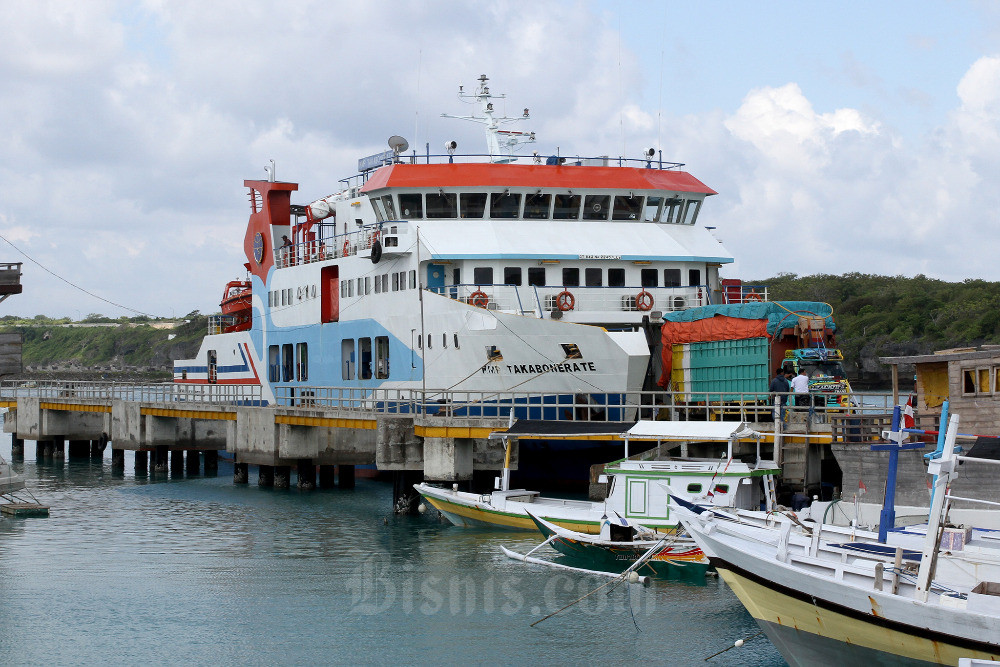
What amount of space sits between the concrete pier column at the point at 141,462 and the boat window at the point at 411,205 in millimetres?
18968

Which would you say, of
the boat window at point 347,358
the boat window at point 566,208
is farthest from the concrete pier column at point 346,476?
the boat window at point 566,208

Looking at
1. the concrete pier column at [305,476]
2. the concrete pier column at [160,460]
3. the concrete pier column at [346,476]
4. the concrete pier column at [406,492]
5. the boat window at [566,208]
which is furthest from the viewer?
the concrete pier column at [160,460]

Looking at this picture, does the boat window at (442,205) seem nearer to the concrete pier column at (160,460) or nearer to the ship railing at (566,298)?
the ship railing at (566,298)

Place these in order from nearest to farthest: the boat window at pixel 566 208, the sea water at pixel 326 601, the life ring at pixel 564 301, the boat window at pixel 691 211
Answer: the sea water at pixel 326 601
the life ring at pixel 564 301
the boat window at pixel 566 208
the boat window at pixel 691 211

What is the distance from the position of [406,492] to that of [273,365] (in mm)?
16148

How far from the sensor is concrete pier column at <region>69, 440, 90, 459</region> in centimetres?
5812

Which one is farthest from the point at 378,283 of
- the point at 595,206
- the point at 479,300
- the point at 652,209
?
the point at 652,209

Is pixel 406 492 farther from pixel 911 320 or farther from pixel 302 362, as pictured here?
pixel 911 320

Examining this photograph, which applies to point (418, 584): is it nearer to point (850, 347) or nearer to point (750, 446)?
point (750, 446)

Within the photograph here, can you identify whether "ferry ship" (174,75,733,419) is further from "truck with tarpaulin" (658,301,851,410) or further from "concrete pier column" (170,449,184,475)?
"concrete pier column" (170,449,184,475)

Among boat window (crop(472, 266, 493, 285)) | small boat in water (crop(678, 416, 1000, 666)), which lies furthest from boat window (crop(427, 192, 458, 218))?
small boat in water (crop(678, 416, 1000, 666))

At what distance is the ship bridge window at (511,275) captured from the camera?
35.3 meters

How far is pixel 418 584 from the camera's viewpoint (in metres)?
24.1

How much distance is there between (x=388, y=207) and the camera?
37750 millimetres
